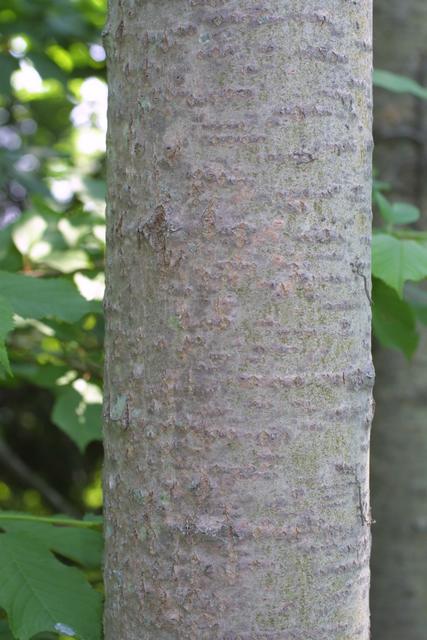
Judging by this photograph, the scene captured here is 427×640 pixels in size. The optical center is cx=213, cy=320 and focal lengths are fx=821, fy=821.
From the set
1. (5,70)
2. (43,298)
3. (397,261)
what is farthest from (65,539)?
(5,70)

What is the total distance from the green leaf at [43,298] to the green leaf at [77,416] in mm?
508

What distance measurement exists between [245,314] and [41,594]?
51 centimetres

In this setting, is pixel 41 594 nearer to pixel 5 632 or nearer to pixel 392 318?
pixel 5 632

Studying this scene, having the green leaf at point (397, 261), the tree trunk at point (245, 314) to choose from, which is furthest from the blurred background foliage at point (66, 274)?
the tree trunk at point (245, 314)

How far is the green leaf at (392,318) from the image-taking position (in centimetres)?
137

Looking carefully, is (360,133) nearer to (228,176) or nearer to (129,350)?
(228,176)

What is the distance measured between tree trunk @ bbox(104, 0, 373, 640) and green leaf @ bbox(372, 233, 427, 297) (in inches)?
12.8

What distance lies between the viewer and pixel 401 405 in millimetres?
2266

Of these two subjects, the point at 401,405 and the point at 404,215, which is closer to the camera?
the point at 404,215

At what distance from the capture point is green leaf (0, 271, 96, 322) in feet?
4.09

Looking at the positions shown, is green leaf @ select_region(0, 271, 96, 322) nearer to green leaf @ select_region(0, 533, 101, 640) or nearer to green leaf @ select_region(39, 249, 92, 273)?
green leaf @ select_region(0, 533, 101, 640)

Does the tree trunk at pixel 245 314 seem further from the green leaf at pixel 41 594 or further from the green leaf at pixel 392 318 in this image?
the green leaf at pixel 392 318

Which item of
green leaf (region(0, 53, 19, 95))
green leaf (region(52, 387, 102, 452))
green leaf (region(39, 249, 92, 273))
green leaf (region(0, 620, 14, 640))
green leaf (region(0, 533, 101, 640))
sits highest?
green leaf (region(0, 53, 19, 95))

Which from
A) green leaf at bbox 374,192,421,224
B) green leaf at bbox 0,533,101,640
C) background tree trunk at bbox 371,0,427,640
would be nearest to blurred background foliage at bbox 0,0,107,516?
green leaf at bbox 0,533,101,640
